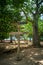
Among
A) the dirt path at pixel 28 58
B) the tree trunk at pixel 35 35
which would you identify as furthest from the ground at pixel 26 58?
the tree trunk at pixel 35 35

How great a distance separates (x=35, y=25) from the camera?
16.3 meters

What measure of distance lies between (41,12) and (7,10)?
3857mm

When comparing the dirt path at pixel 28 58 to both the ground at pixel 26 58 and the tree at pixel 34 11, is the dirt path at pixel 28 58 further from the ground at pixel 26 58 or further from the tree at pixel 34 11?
the tree at pixel 34 11

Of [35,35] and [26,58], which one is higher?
[35,35]

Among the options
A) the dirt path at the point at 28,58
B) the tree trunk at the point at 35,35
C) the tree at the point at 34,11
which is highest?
the tree at the point at 34,11

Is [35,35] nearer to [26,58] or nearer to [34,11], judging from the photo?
[34,11]

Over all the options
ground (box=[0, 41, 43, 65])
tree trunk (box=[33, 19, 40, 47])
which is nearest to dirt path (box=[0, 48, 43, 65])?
ground (box=[0, 41, 43, 65])

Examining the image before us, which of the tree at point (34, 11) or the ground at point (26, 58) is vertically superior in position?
the tree at point (34, 11)

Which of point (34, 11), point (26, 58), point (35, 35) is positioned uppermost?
point (34, 11)

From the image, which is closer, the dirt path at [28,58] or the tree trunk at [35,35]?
the dirt path at [28,58]

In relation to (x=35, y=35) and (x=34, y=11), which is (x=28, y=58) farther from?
(x=34, y=11)

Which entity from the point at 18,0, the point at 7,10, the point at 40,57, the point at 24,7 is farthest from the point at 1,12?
the point at 40,57

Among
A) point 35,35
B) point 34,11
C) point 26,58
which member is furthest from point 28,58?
point 34,11

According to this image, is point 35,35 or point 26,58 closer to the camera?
point 26,58
